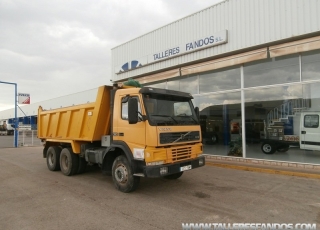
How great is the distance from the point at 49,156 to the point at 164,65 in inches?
270

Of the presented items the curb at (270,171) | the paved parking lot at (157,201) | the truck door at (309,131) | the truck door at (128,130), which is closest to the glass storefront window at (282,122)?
the truck door at (309,131)

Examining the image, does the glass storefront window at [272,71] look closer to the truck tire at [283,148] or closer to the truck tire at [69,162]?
the truck tire at [283,148]

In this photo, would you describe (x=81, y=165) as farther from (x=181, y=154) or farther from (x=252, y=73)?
(x=252, y=73)

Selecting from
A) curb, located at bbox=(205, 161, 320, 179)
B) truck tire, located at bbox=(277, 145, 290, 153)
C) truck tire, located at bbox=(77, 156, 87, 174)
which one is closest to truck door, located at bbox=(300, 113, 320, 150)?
truck tire, located at bbox=(277, 145, 290, 153)

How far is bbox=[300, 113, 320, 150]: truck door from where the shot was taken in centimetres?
845

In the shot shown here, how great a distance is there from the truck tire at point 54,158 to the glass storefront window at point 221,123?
5.87m

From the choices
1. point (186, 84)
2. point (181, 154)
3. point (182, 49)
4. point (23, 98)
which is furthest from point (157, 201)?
point (23, 98)

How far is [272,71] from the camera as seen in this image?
878 centimetres

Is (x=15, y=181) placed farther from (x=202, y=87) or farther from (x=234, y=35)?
(x=234, y=35)

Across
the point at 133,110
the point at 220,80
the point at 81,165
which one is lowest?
the point at 81,165

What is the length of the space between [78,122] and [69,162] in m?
1.42

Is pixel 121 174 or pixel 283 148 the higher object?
pixel 283 148

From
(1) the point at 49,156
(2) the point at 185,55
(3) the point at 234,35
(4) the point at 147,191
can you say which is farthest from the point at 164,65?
(4) the point at 147,191

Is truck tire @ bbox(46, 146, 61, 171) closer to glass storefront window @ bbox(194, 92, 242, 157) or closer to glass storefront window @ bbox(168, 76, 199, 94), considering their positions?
glass storefront window @ bbox(194, 92, 242, 157)
